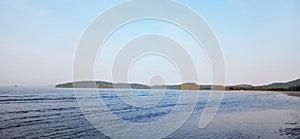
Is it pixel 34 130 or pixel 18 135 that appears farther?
pixel 34 130

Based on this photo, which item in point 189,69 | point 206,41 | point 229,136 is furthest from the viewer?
point 189,69

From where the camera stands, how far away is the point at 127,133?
55.8 ft

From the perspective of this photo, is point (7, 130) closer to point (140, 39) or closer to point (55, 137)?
point (55, 137)

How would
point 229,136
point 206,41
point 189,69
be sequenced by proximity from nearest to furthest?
1. point 229,136
2. point 206,41
3. point 189,69

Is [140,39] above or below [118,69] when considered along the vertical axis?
above

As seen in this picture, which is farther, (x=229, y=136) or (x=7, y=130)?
(x=7, y=130)

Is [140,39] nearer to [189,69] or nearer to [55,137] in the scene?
[189,69]

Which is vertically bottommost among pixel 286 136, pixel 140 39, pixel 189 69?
pixel 286 136

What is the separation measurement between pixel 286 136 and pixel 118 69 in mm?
19753

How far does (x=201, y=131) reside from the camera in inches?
683

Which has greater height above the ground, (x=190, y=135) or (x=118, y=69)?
(x=118, y=69)

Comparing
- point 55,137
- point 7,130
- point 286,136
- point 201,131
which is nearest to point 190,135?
point 201,131

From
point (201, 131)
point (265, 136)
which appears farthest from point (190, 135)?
point (265, 136)

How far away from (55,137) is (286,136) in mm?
15065
